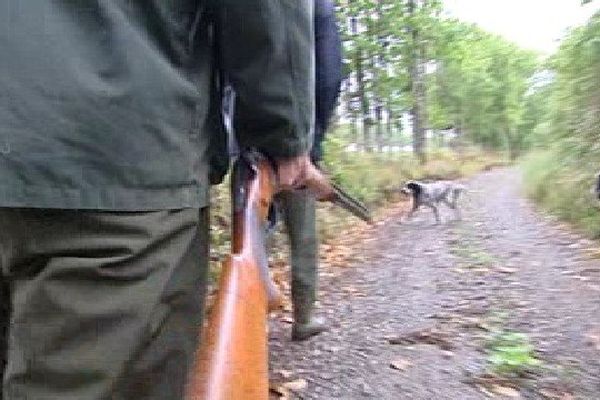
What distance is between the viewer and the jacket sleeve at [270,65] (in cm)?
140

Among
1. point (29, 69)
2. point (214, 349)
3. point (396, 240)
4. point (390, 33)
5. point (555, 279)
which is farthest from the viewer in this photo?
point (390, 33)

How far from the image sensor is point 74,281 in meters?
1.26

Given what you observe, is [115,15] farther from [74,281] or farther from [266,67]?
[74,281]

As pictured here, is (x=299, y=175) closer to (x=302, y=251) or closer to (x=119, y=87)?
(x=119, y=87)

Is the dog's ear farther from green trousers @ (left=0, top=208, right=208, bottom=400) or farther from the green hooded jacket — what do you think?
green trousers @ (left=0, top=208, right=208, bottom=400)

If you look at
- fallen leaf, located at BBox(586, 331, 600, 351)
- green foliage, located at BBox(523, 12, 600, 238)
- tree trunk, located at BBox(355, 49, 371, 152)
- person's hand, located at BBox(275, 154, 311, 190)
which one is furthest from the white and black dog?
person's hand, located at BBox(275, 154, 311, 190)

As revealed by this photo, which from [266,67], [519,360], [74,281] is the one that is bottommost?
[519,360]

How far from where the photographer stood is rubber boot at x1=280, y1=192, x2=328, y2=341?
4039 mm

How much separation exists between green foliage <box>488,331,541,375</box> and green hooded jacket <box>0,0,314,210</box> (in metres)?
2.65

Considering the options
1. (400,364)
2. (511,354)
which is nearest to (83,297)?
(400,364)

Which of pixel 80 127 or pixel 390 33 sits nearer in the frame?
pixel 80 127

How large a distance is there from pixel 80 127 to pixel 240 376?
1.60ft

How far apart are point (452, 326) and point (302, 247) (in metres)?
1.11

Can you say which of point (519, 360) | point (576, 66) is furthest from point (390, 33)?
point (519, 360)
